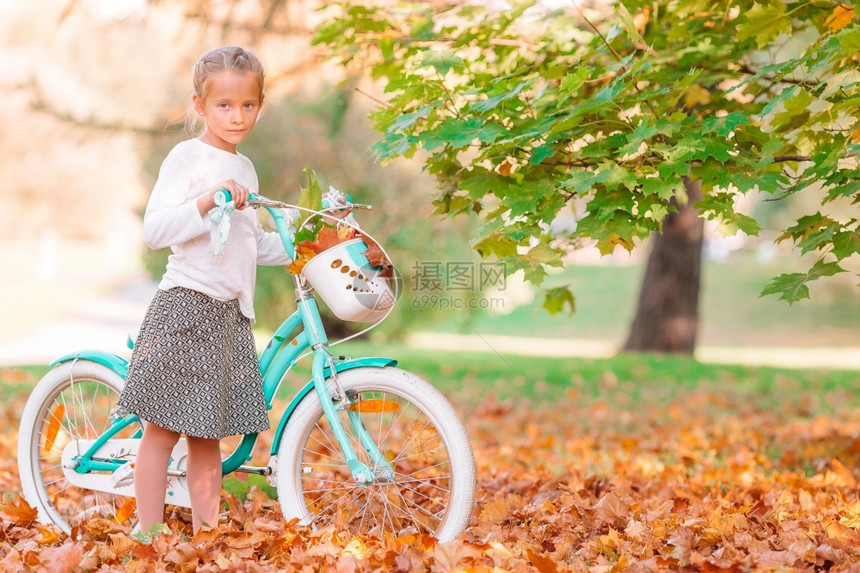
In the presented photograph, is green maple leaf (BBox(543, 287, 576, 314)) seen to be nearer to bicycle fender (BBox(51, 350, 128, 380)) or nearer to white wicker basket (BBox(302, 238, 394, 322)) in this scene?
white wicker basket (BBox(302, 238, 394, 322))

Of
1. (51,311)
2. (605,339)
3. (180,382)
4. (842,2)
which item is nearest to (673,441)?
(842,2)

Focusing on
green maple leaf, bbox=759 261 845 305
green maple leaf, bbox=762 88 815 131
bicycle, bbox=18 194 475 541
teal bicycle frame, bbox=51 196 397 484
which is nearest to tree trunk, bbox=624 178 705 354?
green maple leaf, bbox=762 88 815 131

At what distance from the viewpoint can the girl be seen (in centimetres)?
275

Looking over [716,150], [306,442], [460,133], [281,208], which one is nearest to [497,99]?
[460,133]

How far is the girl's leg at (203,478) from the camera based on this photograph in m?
2.94

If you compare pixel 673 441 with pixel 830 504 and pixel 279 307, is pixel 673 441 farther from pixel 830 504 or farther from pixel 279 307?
pixel 279 307

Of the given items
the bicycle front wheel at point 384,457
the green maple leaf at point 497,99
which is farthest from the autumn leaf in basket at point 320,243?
the green maple leaf at point 497,99

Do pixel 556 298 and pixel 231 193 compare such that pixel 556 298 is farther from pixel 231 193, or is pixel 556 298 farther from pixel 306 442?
pixel 231 193

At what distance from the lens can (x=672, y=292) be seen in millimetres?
10766

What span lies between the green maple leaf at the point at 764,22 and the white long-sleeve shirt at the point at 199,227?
6.14 feet

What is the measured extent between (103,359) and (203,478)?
62 cm

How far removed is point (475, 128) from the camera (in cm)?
325

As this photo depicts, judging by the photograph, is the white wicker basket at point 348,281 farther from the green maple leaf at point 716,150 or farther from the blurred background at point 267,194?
the green maple leaf at point 716,150

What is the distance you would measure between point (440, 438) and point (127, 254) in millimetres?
32340
